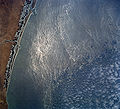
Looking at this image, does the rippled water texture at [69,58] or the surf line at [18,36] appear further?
the surf line at [18,36]

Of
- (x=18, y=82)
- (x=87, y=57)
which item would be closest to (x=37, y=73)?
(x=18, y=82)

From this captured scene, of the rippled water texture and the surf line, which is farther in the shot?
the surf line

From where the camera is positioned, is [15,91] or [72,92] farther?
[15,91]

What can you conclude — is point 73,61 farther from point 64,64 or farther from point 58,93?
point 58,93

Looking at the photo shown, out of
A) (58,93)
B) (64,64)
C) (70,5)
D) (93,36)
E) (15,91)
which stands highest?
(70,5)

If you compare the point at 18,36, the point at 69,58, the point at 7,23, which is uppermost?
the point at 7,23

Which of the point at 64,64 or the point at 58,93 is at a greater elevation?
the point at 64,64

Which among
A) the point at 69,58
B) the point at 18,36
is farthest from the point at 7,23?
the point at 69,58

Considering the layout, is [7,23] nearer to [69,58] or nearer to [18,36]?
[18,36]
